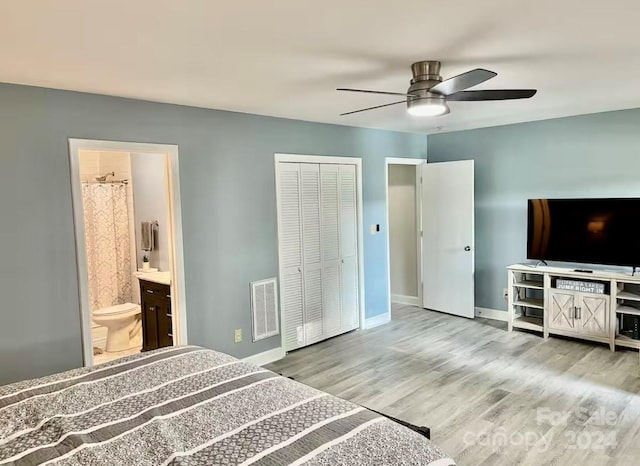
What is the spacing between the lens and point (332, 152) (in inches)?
198

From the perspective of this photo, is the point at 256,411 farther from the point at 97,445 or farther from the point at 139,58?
the point at 139,58

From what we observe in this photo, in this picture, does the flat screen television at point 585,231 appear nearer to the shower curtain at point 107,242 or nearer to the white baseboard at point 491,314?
the white baseboard at point 491,314

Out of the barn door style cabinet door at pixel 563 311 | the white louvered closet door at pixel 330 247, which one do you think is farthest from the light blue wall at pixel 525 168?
the white louvered closet door at pixel 330 247

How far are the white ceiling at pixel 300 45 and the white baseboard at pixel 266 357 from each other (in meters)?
2.35

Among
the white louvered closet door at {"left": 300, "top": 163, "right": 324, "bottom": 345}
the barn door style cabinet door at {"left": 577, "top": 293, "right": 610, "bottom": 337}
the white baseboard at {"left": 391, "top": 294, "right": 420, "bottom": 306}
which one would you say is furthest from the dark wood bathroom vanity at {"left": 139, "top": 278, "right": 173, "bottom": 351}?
the barn door style cabinet door at {"left": 577, "top": 293, "right": 610, "bottom": 337}

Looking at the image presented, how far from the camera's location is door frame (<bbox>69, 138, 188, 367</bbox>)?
3.18 m

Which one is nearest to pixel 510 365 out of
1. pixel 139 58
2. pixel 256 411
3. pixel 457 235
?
pixel 457 235

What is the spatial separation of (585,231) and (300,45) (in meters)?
3.82

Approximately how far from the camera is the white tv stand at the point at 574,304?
14.6 feet

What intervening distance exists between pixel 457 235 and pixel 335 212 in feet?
5.58

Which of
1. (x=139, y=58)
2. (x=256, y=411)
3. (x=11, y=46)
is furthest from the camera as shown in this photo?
(x=139, y=58)

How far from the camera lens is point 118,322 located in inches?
185

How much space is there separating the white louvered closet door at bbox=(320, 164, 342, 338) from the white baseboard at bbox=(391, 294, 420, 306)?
1754 mm

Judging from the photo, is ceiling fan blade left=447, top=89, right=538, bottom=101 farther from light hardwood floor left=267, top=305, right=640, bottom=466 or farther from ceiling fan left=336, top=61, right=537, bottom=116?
light hardwood floor left=267, top=305, right=640, bottom=466
